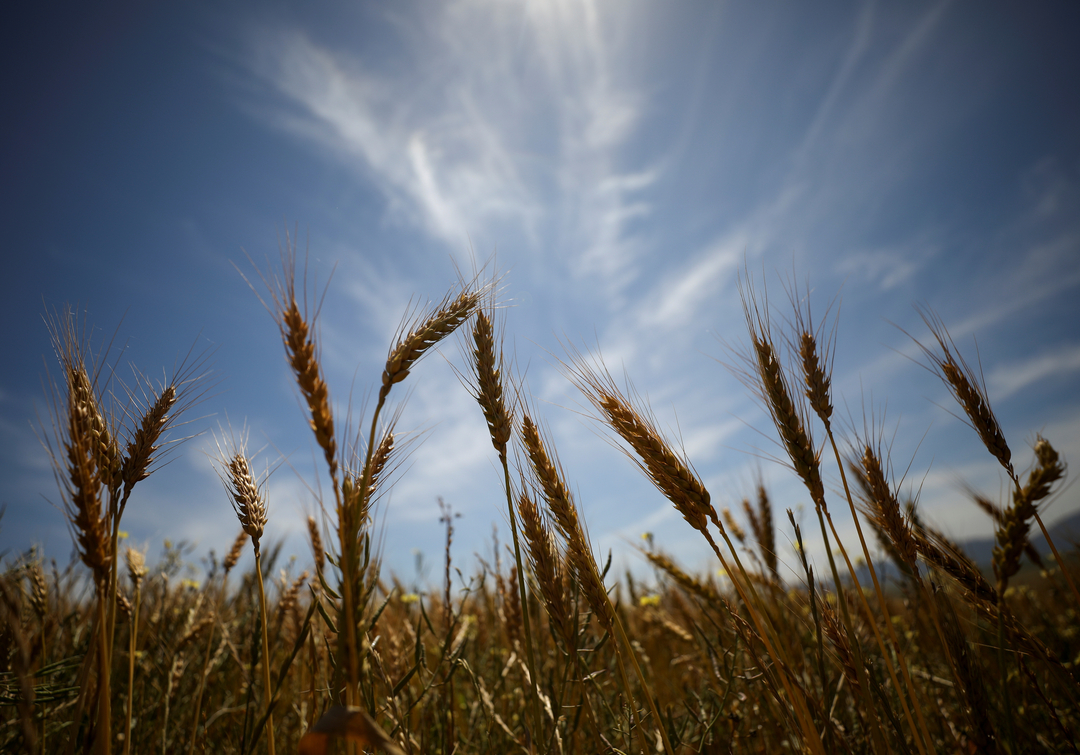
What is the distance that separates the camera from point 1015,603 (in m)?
5.57

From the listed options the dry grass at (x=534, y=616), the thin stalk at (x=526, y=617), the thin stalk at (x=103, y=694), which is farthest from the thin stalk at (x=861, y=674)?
the thin stalk at (x=103, y=694)

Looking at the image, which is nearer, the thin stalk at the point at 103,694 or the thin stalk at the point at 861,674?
the thin stalk at the point at 103,694

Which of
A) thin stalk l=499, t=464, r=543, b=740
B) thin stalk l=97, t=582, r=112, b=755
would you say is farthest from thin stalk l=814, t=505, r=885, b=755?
thin stalk l=97, t=582, r=112, b=755

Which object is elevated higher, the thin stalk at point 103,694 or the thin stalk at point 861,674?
the thin stalk at point 103,694

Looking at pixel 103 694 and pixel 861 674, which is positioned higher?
pixel 103 694

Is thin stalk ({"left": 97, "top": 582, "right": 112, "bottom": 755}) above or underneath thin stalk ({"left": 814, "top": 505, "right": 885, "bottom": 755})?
above

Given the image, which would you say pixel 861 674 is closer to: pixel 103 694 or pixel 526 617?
pixel 526 617

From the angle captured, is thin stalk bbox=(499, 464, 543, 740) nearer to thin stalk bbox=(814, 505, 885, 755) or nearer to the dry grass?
the dry grass

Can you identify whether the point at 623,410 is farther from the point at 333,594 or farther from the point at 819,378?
the point at 333,594

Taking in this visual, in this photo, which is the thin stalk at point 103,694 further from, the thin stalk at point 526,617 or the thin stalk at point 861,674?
the thin stalk at point 861,674

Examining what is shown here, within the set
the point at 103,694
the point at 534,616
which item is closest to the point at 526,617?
the point at 103,694

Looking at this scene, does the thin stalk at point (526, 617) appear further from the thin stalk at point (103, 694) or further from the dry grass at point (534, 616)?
the thin stalk at point (103, 694)

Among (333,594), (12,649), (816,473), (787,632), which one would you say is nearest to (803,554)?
(816,473)

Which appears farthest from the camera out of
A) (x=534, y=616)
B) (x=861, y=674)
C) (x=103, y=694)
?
(x=534, y=616)
